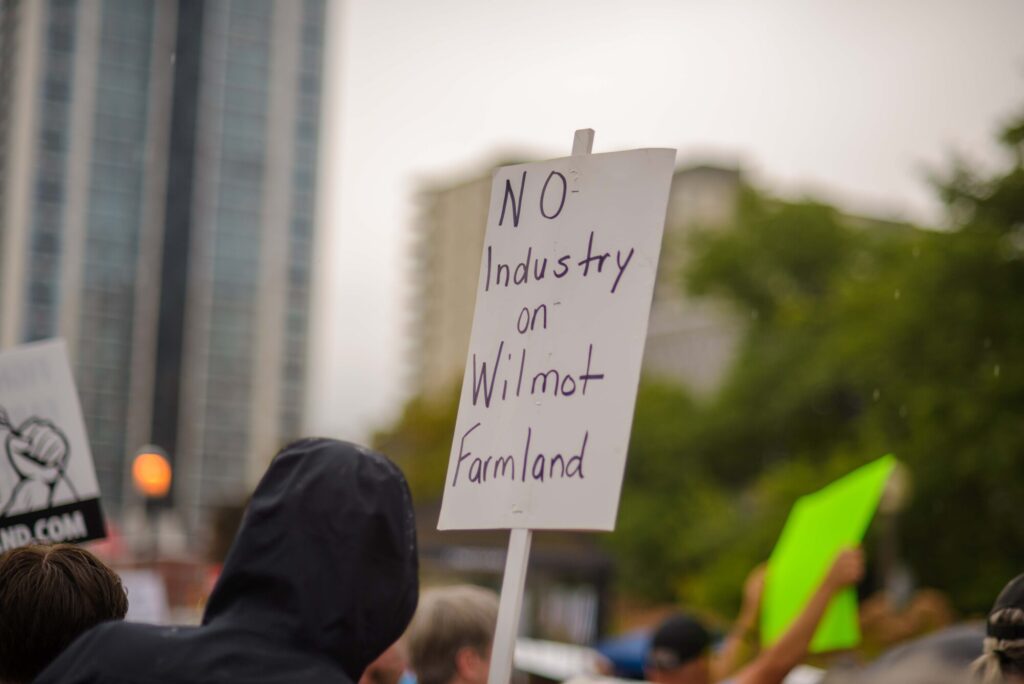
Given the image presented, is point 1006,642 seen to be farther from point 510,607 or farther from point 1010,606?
point 510,607

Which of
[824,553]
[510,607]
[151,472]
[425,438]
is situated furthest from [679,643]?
[425,438]

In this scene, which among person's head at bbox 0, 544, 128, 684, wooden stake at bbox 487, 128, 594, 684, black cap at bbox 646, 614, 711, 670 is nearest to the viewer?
wooden stake at bbox 487, 128, 594, 684

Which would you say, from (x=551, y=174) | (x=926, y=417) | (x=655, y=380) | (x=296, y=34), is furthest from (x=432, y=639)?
(x=296, y=34)

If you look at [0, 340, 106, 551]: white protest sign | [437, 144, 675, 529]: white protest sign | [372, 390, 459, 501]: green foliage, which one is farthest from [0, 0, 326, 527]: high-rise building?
[372, 390, 459, 501]: green foliage

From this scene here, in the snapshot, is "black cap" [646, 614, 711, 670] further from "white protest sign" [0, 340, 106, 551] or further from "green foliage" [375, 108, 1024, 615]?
"green foliage" [375, 108, 1024, 615]

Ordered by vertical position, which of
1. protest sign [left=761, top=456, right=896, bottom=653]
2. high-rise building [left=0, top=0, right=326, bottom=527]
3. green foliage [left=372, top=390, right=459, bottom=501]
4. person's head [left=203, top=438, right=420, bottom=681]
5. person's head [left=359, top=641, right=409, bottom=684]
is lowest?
green foliage [left=372, top=390, right=459, bottom=501]

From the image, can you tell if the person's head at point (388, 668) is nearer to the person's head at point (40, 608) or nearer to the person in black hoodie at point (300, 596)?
the person's head at point (40, 608)

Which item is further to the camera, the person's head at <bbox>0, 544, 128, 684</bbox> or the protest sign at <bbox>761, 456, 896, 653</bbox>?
the protest sign at <bbox>761, 456, 896, 653</bbox>

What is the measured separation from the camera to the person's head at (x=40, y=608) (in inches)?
104

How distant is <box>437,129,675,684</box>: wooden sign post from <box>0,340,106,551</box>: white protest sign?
1.46 meters

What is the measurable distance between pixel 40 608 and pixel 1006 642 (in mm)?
1949

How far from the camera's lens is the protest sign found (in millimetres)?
4652

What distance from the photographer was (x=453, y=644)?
3.76 metres

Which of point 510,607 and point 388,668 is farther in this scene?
point 388,668
